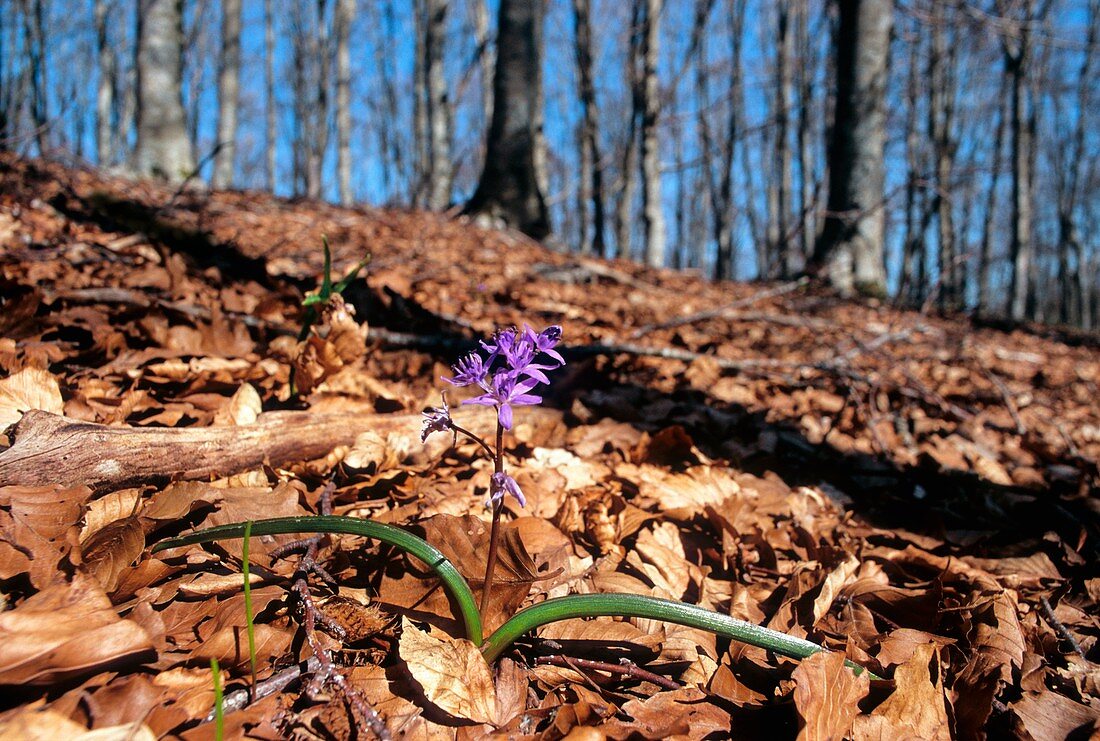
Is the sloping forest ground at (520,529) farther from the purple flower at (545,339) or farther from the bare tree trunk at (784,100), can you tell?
the bare tree trunk at (784,100)

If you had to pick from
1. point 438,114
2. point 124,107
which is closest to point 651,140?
point 438,114

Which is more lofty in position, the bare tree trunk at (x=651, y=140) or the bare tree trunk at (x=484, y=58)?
the bare tree trunk at (x=484, y=58)

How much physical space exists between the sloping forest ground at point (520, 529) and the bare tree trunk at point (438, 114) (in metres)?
10.1

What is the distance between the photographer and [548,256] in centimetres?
603

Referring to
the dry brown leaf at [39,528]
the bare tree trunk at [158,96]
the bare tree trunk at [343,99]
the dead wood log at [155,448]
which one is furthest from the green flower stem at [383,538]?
the bare tree trunk at [343,99]

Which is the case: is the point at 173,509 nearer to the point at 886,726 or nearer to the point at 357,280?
the point at 886,726

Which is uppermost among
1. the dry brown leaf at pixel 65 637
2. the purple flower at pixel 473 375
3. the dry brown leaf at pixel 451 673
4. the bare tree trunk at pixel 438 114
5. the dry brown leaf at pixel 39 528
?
the bare tree trunk at pixel 438 114

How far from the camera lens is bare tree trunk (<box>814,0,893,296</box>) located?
718cm

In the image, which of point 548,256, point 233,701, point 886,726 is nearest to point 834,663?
point 886,726

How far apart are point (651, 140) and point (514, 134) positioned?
3.95 metres

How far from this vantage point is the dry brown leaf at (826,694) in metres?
0.92

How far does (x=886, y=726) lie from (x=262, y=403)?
171 centimetres

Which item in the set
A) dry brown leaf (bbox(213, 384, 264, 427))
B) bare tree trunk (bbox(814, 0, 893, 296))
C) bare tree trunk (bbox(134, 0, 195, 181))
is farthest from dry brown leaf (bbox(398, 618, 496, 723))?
bare tree trunk (bbox(134, 0, 195, 181))

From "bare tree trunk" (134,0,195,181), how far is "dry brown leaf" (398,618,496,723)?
26.5 ft
